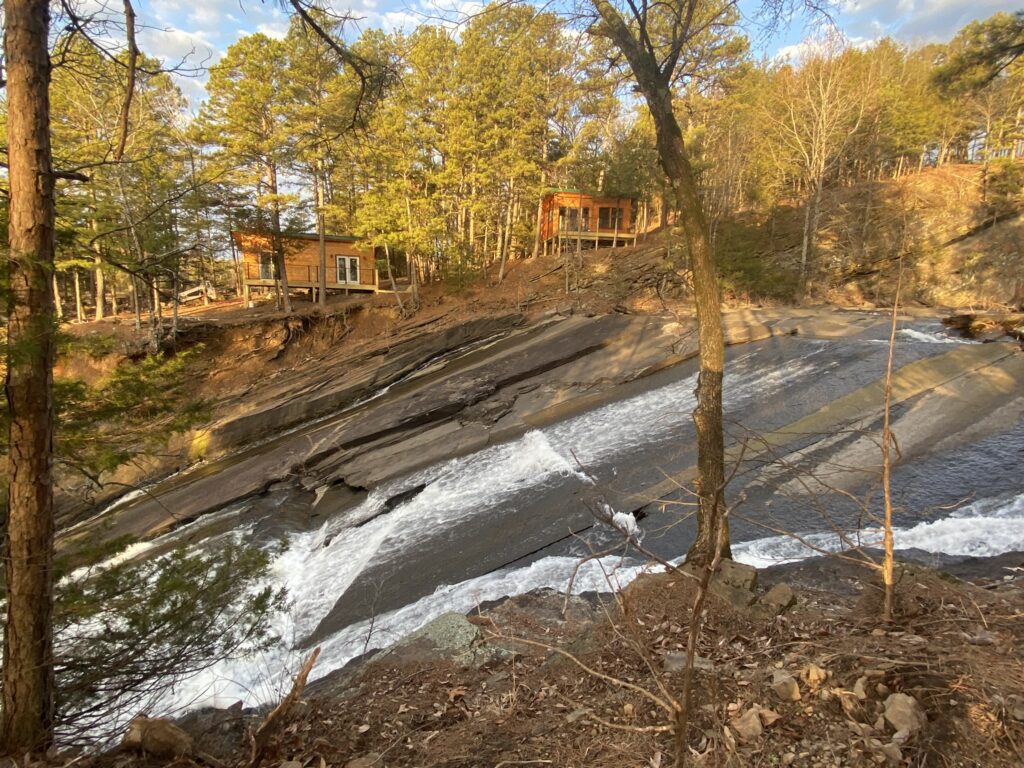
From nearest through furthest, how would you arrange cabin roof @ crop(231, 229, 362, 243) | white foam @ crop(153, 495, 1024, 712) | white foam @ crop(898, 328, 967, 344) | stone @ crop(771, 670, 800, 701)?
stone @ crop(771, 670, 800, 701) → white foam @ crop(153, 495, 1024, 712) → white foam @ crop(898, 328, 967, 344) → cabin roof @ crop(231, 229, 362, 243)

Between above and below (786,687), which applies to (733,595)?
below

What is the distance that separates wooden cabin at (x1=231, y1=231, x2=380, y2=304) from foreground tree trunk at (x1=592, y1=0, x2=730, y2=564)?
24.5 metres

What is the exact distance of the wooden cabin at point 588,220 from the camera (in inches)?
1251

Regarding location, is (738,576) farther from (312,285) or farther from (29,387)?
(312,285)

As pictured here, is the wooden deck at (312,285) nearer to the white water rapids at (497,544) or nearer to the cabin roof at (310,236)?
the cabin roof at (310,236)

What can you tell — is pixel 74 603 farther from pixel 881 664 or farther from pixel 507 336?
pixel 507 336

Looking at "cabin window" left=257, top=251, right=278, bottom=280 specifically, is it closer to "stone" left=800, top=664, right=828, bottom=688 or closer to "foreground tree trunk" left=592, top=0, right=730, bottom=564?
"foreground tree trunk" left=592, top=0, right=730, bottom=564

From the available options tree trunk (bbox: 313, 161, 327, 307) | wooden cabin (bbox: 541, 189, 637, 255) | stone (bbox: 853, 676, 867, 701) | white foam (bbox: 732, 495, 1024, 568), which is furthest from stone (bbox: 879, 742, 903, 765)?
wooden cabin (bbox: 541, 189, 637, 255)

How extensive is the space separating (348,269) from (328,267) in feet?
3.46

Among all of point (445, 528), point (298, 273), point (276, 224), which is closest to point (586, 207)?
point (298, 273)

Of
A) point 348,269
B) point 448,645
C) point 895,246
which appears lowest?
point 448,645

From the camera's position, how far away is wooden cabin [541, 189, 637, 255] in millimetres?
31781

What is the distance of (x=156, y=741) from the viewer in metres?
3.39

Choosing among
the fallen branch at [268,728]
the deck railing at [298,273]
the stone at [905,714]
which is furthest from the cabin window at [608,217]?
the fallen branch at [268,728]
